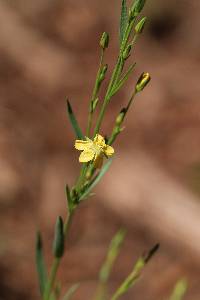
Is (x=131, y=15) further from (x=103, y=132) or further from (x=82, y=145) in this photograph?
(x=103, y=132)

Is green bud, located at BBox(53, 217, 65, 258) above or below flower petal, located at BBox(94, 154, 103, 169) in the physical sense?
below

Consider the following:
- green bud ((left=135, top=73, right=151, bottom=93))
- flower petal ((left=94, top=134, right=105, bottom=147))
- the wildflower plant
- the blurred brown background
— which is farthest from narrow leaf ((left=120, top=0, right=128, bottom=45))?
the blurred brown background

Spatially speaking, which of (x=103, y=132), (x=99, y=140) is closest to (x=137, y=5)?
(x=99, y=140)

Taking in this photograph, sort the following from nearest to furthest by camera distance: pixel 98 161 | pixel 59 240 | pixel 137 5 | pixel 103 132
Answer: pixel 137 5
pixel 98 161
pixel 59 240
pixel 103 132

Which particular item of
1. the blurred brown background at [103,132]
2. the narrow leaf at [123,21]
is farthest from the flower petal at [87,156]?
the blurred brown background at [103,132]

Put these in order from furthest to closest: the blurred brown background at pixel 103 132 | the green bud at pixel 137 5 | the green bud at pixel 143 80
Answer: the blurred brown background at pixel 103 132, the green bud at pixel 143 80, the green bud at pixel 137 5

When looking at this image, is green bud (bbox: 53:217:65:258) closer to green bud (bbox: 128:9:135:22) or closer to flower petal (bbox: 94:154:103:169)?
flower petal (bbox: 94:154:103:169)

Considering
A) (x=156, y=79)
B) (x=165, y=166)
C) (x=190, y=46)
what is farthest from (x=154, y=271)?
(x=190, y=46)

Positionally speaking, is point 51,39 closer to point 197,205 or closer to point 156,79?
point 156,79

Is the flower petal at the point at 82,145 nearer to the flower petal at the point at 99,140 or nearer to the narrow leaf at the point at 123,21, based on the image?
the flower petal at the point at 99,140
